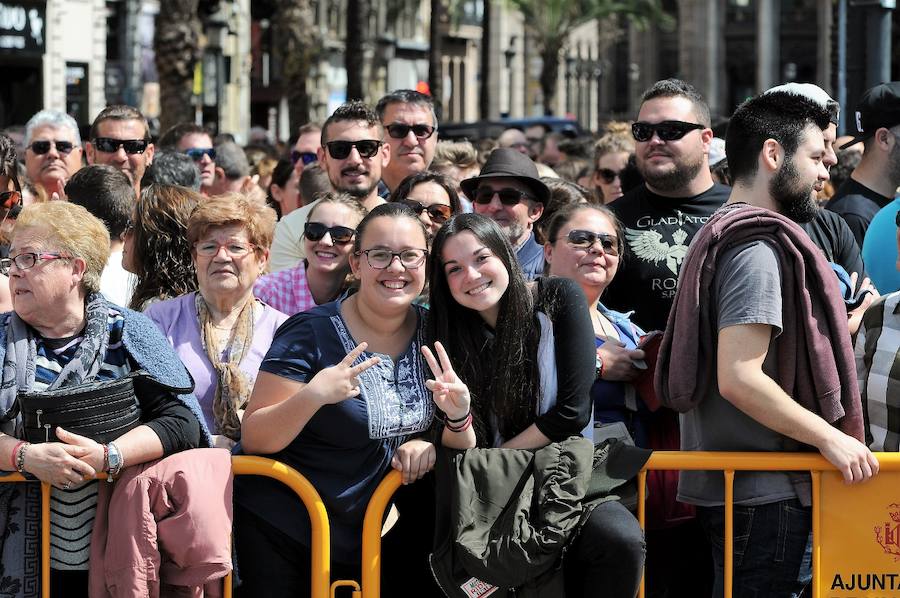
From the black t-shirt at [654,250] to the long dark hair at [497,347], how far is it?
1.48 metres

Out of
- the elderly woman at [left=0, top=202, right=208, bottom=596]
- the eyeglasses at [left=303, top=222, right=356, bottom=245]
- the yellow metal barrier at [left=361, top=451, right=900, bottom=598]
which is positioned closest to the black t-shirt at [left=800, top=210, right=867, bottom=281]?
the yellow metal barrier at [left=361, top=451, right=900, bottom=598]

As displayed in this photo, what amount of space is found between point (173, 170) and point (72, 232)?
10.1 feet

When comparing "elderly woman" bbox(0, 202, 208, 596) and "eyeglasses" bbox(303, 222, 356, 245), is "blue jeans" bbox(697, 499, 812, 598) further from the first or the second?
"eyeglasses" bbox(303, 222, 356, 245)

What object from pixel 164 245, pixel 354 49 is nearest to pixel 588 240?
pixel 164 245

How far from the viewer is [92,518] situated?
14.9 ft

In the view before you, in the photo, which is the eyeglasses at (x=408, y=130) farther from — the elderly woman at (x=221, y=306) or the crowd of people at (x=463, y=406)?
the crowd of people at (x=463, y=406)

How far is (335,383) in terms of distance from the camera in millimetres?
4352

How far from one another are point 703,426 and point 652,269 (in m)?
1.49

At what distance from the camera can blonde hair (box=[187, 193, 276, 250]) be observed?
17.9ft

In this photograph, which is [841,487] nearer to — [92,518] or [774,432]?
[774,432]

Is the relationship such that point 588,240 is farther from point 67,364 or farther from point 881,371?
point 67,364

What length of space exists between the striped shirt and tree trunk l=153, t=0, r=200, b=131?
1416 cm

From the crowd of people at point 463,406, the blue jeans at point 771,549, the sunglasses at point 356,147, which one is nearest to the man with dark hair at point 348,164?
the sunglasses at point 356,147

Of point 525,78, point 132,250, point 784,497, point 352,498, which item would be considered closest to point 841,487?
point 784,497
